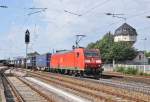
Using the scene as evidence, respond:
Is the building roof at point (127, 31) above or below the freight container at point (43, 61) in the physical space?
above

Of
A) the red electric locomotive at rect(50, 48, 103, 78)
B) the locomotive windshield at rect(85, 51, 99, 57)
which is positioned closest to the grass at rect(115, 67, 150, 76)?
the red electric locomotive at rect(50, 48, 103, 78)

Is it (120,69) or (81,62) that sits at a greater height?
(81,62)

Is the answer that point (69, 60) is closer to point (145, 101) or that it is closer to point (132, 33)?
point (145, 101)

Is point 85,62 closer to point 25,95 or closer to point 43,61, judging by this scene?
point 25,95

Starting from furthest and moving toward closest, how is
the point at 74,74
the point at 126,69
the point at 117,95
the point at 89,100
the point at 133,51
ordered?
1. the point at 133,51
2. the point at 126,69
3. the point at 74,74
4. the point at 117,95
5. the point at 89,100

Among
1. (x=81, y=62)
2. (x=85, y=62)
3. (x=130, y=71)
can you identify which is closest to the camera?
(x=85, y=62)

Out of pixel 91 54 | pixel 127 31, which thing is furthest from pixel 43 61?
pixel 127 31

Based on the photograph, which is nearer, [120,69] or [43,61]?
[120,69]

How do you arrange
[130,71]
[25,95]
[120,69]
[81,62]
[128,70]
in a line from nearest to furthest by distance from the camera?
[25,95] < [81,62] < [130,71] < [128,70] < [120,69]

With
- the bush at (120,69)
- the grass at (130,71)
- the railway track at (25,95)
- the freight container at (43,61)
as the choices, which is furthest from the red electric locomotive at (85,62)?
the freight container at (43,61)

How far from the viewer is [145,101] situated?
758 inches

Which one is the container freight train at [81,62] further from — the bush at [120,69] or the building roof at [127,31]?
the building roof at [127,31]

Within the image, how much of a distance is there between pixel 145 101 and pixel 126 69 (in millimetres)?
44892

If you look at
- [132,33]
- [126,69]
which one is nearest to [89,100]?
[126,69]
